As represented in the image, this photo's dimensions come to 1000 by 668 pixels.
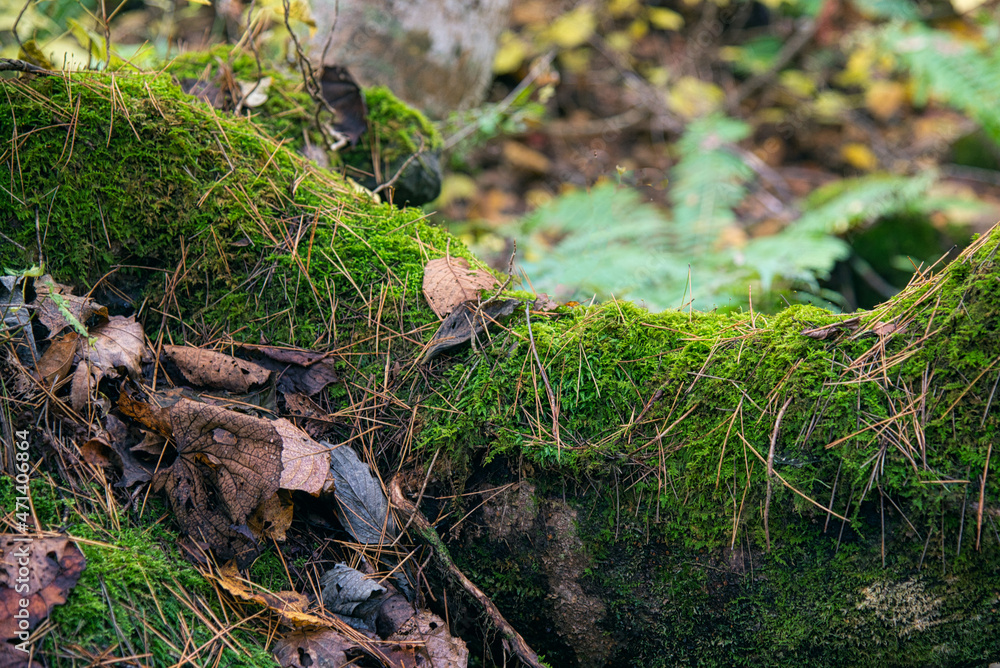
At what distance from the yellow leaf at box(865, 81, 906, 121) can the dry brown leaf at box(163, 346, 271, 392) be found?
Result: 834cm

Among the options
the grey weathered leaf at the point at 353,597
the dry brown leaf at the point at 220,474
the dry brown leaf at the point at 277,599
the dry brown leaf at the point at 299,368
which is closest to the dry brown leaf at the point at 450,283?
the dry brown leaf at the point at 299,368

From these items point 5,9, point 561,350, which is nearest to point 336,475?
point 561,350

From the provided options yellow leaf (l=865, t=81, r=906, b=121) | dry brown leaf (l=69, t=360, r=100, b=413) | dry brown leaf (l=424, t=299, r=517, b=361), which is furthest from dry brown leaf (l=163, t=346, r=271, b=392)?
yellow leaf (l=865, t=81, r=906, b=121)

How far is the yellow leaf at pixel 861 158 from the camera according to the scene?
24.9ft

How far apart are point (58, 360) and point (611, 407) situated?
167 cm

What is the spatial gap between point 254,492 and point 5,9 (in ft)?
18.4

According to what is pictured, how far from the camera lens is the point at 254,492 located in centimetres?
180

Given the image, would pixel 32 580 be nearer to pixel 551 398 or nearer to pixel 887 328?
pixel 551 398

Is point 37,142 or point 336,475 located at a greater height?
point 37,142

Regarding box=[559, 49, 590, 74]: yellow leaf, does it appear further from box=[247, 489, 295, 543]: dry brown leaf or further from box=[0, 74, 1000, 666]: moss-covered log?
box=[247, 489, 295, 543]: dry brown leaf

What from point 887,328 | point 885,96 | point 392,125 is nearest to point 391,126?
point 392,125

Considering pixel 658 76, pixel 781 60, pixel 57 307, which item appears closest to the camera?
pixel 57 307

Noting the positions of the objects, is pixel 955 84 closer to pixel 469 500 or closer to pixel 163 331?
pixel 469 500

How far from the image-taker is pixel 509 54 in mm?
7270
